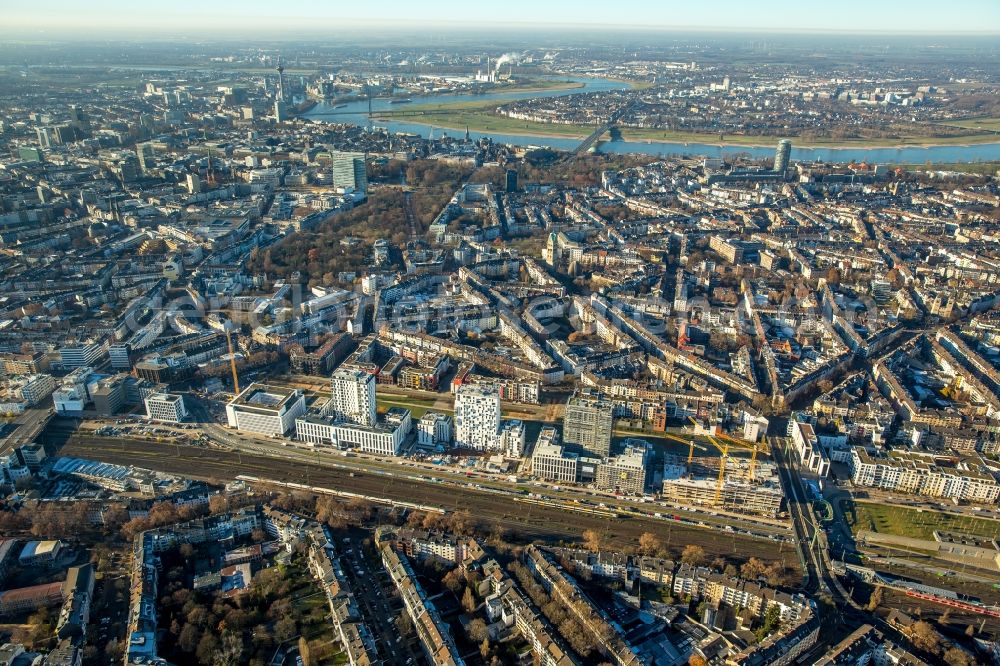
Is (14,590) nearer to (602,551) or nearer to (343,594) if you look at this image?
(343,594)

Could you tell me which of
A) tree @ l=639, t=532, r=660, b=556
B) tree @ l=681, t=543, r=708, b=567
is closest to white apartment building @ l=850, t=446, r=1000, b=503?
tree @ l=681, t=543, r=708, b=567

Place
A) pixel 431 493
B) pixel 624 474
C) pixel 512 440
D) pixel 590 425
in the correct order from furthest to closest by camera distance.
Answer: pixel 512 440, pixel 590 425, pixel 431 493, pixel 624 474

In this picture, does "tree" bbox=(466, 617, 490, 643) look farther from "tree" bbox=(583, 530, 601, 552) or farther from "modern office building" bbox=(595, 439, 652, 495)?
"modern office building" bbox=(595, 439, 652, 495)

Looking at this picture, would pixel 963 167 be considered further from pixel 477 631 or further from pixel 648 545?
pixel 477 631

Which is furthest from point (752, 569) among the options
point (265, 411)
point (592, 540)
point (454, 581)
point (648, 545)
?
point (265, 411)

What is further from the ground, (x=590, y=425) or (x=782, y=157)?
(x=782, y=157)

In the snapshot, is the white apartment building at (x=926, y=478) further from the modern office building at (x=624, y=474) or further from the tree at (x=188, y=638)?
the tree at (x=188, y=638)

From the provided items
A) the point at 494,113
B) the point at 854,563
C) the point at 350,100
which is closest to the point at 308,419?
the point at 854,563
